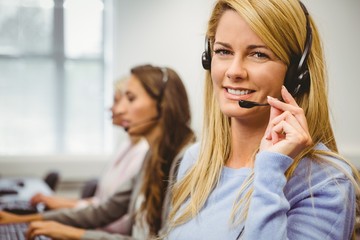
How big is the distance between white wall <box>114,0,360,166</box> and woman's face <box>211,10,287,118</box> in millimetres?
621

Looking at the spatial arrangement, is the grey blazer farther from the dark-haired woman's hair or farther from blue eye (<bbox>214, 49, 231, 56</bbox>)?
blue eye (<bbox>214, 49, 231, 56</bbox>)

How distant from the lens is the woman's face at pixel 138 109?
1.89 metres

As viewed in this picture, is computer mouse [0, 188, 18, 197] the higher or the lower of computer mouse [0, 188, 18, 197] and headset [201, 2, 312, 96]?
the lower

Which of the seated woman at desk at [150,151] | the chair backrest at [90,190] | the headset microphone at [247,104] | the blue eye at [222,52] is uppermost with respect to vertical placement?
the blue eye at [222,52]

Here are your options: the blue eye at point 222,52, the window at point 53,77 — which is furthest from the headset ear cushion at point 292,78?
the window at point 53,77

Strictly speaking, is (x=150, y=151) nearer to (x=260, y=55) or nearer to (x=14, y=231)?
(x=14, y=231)

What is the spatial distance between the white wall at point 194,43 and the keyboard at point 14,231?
2.21 feet

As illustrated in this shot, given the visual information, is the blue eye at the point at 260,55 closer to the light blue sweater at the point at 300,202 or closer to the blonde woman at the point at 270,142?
the blonde woman at the point at 270,142

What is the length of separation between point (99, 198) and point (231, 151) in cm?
150

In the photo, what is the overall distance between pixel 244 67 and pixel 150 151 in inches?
36.3

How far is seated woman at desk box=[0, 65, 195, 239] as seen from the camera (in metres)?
1.70

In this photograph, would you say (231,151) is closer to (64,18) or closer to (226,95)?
(226,95)

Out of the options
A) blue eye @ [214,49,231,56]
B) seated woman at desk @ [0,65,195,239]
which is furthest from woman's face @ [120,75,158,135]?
blue eye @ [214,49,231,56]

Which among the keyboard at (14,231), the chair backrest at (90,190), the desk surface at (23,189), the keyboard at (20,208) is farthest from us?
the chair backrest at (90,190)
